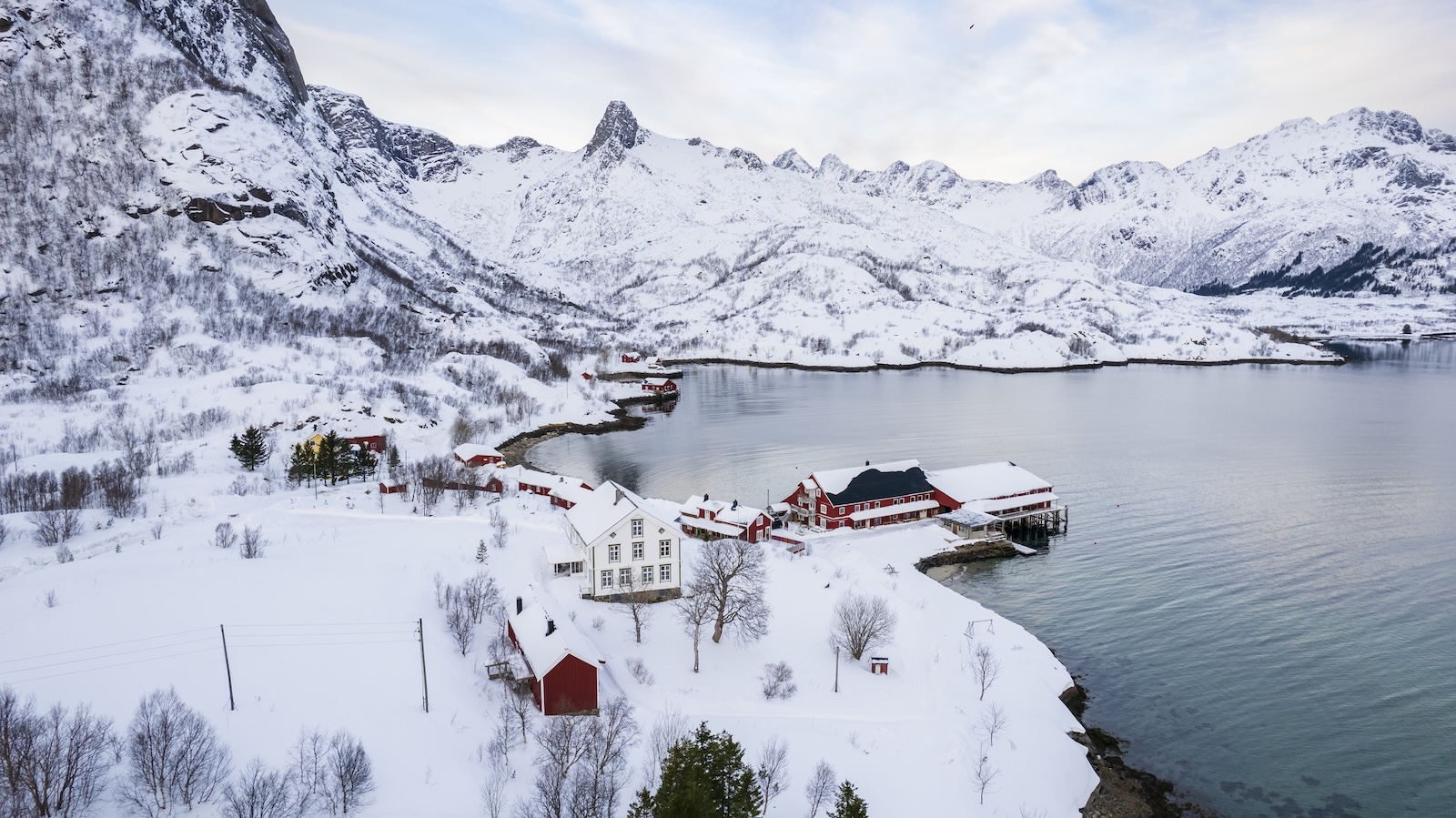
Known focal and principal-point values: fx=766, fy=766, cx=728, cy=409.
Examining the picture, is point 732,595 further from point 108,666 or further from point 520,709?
point 108,666

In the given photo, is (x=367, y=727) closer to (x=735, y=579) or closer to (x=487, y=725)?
(x=487, y=725)

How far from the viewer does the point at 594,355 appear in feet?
488

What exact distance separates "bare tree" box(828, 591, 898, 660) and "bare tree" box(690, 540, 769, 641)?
2.94 meters

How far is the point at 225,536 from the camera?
33.4 metres

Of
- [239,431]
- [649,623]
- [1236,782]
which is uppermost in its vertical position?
[239,431]

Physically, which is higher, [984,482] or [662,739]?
[984,482]

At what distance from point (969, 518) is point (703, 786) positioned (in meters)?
35.6

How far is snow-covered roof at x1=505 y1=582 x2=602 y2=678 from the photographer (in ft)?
75.4

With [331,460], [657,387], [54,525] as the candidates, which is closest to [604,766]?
[54,525]

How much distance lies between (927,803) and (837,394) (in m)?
97.7

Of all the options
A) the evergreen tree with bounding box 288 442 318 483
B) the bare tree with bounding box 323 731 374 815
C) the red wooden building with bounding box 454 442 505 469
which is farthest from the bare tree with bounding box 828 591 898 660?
the red wooden building with bounding box 454 442 505 469

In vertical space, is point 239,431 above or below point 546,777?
above

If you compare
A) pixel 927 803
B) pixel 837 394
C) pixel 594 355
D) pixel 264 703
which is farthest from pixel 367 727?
pixel 594 355

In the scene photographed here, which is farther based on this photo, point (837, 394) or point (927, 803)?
point (837, 394)
